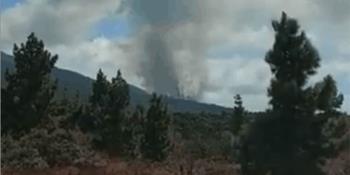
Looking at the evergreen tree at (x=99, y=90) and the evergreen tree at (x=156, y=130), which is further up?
the evergreen tree at (x=99, y=90)

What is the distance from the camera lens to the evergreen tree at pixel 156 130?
5176cm

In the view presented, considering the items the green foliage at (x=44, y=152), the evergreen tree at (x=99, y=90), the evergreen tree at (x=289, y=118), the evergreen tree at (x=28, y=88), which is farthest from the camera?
the evergreen tree at (x=99, y=90)

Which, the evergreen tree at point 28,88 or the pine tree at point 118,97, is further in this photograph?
the pine tree at point 118,97

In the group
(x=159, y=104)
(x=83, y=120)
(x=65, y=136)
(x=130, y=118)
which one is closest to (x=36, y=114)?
(x=65, y=136)

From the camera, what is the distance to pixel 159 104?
54.0 meters

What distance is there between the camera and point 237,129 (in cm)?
3222

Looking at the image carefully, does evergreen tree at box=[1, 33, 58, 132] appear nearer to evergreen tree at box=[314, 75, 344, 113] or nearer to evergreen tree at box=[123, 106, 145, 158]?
evergreen tree at box=[123, 106, 145, 158]

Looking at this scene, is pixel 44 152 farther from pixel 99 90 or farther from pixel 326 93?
pixel 99 90

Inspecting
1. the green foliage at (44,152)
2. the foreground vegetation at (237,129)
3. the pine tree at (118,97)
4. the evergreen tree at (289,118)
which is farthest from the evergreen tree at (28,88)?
the evergreen tree at (289,118)

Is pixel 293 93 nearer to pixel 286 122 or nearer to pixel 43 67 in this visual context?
pixel 286 122

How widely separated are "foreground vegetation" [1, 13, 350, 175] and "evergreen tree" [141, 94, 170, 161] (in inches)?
158

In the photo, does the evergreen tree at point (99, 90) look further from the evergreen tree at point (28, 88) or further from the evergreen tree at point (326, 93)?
the evergreen tree at point (326, 93)

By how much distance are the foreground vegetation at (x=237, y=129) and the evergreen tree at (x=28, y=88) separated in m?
0.05

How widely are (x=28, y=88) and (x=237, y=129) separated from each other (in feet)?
36.9
